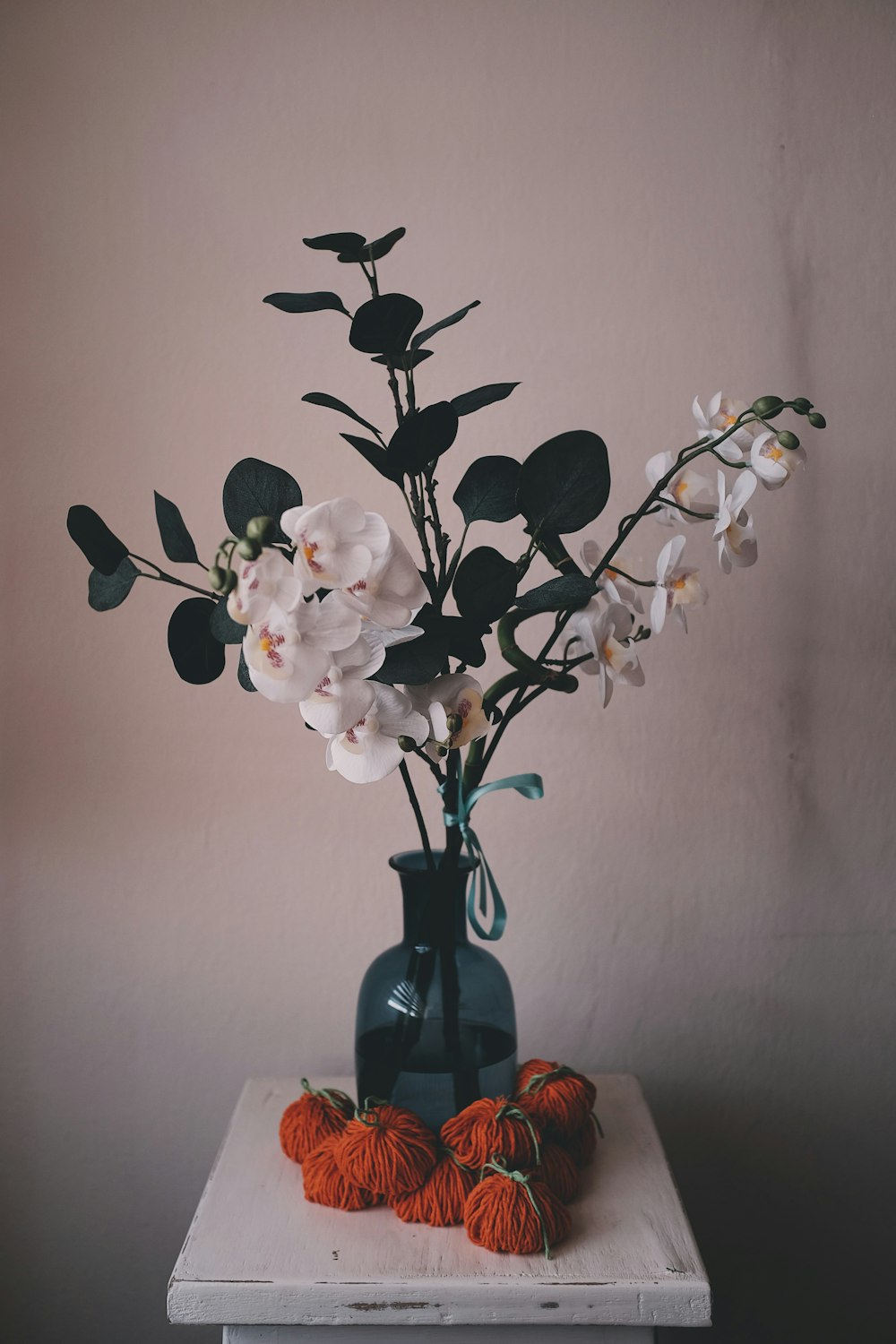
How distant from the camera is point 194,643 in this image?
71 cm

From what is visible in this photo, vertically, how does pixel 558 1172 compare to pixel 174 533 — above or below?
below

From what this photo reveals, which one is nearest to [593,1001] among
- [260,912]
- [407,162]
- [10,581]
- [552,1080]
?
[552,1080]

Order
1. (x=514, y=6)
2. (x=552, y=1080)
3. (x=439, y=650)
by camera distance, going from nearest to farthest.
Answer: (x=439, y=650) < (x=552, y=1080) < (x=514, y=6)

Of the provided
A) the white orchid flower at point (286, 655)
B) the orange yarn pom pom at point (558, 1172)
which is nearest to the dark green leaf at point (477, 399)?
the white orchid flower at point (286, 655)

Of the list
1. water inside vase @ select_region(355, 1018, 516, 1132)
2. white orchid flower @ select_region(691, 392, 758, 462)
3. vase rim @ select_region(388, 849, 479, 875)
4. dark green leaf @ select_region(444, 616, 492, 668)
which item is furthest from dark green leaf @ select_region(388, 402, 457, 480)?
water inside vase @ select_region(355, 1018, 516, 1132)

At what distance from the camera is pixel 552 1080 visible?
898mm

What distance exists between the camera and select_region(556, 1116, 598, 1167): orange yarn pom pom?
0.88 m

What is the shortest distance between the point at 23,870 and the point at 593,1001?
2.12 feet

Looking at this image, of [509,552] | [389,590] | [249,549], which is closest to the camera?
[249,549]

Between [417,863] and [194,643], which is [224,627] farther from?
[417,863]

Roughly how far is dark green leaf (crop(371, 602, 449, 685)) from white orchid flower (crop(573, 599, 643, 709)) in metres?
0.12

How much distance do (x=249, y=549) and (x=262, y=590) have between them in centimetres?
4

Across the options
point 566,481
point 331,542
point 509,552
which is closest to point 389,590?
point 331,542

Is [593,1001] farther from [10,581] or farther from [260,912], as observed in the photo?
[10,581]
